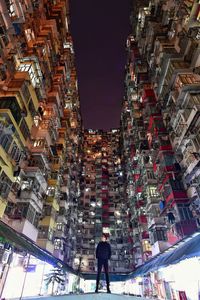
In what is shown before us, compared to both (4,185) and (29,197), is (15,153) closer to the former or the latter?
(4,185)

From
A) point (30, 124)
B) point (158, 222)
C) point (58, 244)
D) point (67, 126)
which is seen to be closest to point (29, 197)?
point (30, 124)

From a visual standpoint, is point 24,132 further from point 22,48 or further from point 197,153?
point 197,153

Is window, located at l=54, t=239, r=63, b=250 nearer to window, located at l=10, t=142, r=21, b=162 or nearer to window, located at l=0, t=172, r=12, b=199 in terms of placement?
window, located at l=0, t=172, r=12, b=199

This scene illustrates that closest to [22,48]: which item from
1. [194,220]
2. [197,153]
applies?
[197,153]

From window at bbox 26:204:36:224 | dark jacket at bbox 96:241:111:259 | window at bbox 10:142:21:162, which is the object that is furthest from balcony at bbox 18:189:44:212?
dark jacket at bbox 96:241:111:259

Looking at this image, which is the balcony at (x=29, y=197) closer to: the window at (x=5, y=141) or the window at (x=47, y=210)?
the window at (x=47, y=210)

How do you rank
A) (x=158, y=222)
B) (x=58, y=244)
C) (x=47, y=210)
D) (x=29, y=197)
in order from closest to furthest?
(x=29, y=197) → (x=158, y=222) → (x=47, y=210) → (x=58, y=244)
